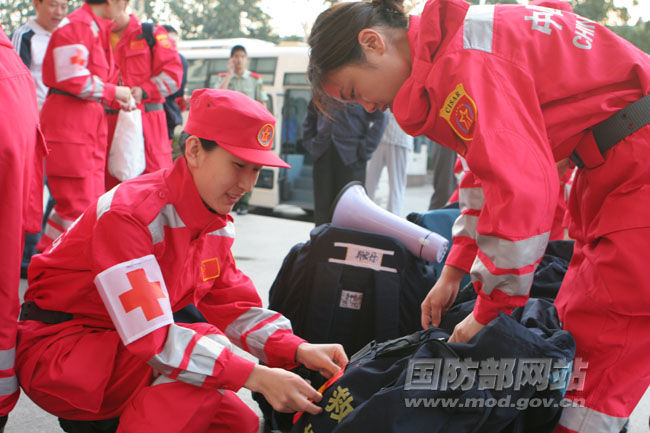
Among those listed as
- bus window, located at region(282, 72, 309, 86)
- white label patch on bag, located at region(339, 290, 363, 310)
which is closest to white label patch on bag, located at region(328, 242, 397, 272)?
white label patch on bag, located at region(339, 290, 363, 310)

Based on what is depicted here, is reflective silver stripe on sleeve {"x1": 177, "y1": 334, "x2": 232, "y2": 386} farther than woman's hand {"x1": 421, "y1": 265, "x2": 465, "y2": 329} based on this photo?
No

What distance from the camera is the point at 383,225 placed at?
239cm

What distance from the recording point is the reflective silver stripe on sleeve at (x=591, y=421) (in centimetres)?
138

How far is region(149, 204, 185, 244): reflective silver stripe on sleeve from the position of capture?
5.49ft

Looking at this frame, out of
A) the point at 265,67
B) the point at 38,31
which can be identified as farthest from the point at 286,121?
the point at 38,31

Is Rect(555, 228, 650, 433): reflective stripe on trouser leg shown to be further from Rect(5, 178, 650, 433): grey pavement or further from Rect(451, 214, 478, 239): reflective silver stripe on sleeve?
Rect(5, 178, 650, 433): grey pavement

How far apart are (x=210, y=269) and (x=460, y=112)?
38.4 inches

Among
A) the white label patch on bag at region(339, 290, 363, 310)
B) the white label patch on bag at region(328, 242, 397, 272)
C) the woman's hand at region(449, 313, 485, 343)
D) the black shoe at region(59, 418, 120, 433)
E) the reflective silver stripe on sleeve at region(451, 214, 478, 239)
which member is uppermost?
the reflective silver stripe on sleeve at region(451, 214, 478, 239)

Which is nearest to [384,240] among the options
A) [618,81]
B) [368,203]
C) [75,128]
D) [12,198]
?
[368,203]

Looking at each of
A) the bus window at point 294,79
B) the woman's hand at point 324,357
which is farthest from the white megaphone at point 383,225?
the bus window at point 294,79

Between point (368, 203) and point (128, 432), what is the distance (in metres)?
1.29

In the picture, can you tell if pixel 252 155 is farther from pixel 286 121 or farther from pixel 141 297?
pixel 286 121

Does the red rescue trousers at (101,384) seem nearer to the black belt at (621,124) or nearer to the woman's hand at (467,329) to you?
the woman's hand at (467,329)

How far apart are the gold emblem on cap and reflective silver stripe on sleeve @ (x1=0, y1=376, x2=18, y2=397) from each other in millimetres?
917
